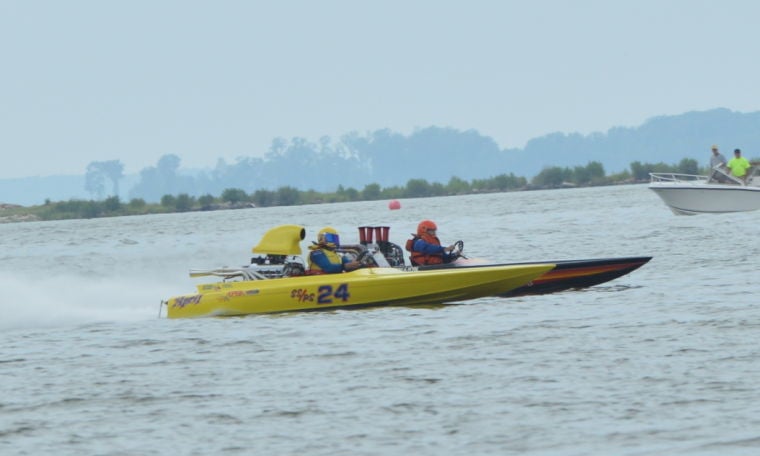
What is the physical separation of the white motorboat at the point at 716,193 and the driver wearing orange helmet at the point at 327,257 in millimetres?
20701

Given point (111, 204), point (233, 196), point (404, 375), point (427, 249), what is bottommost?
point (404, 375)

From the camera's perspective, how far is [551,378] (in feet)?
43.8

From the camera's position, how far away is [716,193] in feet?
131

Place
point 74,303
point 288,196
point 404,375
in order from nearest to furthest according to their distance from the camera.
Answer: point 404,375 → point 74,303 → point 288,196

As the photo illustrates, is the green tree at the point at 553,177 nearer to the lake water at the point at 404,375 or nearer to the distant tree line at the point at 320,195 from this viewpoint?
the distant tree line at the point at 320,195

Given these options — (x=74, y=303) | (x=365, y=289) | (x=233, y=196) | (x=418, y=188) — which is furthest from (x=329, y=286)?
(x=418, y=188)

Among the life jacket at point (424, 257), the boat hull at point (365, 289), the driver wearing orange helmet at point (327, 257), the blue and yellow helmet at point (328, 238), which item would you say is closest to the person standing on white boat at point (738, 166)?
the boat hull at point (365, 289)

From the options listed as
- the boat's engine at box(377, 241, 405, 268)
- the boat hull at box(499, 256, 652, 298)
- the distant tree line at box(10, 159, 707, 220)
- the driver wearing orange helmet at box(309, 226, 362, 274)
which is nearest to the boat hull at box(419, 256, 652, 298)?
the boat hull at box(499, 256, 652, 298)

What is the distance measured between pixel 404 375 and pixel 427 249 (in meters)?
7.10

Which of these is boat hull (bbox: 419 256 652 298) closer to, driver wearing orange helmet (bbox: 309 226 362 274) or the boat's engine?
the boat's engine

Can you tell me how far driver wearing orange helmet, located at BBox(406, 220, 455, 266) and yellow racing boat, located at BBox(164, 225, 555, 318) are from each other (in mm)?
411

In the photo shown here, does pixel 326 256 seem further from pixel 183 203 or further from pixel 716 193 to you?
pixel 183 203

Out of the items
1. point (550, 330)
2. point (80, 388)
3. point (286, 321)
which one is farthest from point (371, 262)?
point (80, 388)

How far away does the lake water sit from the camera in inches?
438
